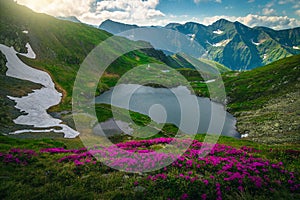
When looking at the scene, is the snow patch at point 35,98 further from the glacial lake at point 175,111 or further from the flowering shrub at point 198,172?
the flowering shrub at point 198,172

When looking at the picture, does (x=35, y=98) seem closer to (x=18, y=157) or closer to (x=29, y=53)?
(x=18, y=157)

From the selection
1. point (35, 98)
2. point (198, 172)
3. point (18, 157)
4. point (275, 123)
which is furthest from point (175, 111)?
point (18, 157)

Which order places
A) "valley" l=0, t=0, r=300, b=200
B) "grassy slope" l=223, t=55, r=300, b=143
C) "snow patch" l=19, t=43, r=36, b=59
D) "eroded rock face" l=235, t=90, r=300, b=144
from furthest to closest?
"snow patch" l=19, t=43, r=36, b=59
"grassy slope" l=223, t=55, r=300, b=143
"eroded rock face" l=235, t=90, r=300, b=144
"valley" l=0, t=0, r=300, b=200

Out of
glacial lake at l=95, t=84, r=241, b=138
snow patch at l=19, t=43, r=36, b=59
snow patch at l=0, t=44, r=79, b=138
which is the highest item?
snow patch at l=19, t=43, r=36, b=59

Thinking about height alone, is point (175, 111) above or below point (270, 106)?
below

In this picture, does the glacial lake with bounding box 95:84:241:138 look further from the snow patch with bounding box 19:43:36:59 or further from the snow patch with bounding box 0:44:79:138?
the snow patch with bounding box 19:43:36:59

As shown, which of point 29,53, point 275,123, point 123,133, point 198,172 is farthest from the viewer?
point 29,53

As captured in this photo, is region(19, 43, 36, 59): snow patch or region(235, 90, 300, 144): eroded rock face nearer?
region(235, 90, 300, 144): eroded rock face

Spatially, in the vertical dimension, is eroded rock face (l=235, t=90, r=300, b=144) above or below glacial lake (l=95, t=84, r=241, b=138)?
above

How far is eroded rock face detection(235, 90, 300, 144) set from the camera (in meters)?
49.8

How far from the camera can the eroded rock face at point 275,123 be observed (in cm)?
4984

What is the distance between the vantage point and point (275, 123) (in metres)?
61.4

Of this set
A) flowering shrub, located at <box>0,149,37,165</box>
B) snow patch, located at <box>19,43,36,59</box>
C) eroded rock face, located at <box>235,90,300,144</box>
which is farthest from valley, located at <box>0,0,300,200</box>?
snow patch, located at <box>19,43,36,59</box>

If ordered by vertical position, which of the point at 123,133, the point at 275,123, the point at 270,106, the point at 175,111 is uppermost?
the point at 270,106
